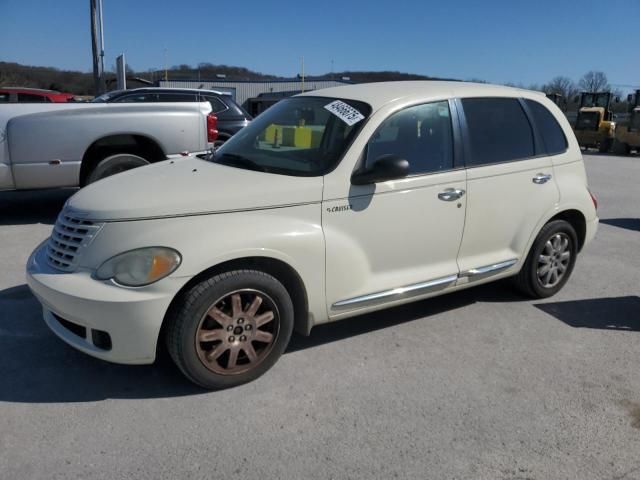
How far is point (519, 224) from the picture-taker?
4.39 m

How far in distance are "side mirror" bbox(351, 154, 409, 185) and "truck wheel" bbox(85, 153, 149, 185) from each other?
4.55m

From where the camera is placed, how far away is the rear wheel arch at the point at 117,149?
725cm

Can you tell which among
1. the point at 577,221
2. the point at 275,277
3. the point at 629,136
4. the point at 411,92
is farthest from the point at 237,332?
the point at 629,136

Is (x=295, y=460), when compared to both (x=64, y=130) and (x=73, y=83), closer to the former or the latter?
(x=64, y=130)

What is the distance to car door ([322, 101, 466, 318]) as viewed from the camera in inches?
138

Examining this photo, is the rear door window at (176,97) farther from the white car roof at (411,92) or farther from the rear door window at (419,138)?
the rear door window at (419,138)

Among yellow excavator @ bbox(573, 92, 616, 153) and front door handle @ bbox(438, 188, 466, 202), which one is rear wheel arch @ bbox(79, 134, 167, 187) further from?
yellow excavator @ bbox(573, 92, 616, 153)

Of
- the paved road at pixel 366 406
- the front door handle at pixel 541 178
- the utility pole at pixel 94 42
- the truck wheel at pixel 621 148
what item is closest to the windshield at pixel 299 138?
the paved road at pixel 366 406

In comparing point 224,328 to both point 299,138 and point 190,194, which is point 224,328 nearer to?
point 190,194

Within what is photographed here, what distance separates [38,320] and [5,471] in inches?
71.3

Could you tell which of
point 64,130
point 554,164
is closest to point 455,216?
point 554,164

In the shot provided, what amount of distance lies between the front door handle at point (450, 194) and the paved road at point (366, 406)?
39.6 inches

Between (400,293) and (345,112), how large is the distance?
1.28m

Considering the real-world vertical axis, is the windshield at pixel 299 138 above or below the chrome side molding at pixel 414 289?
above
